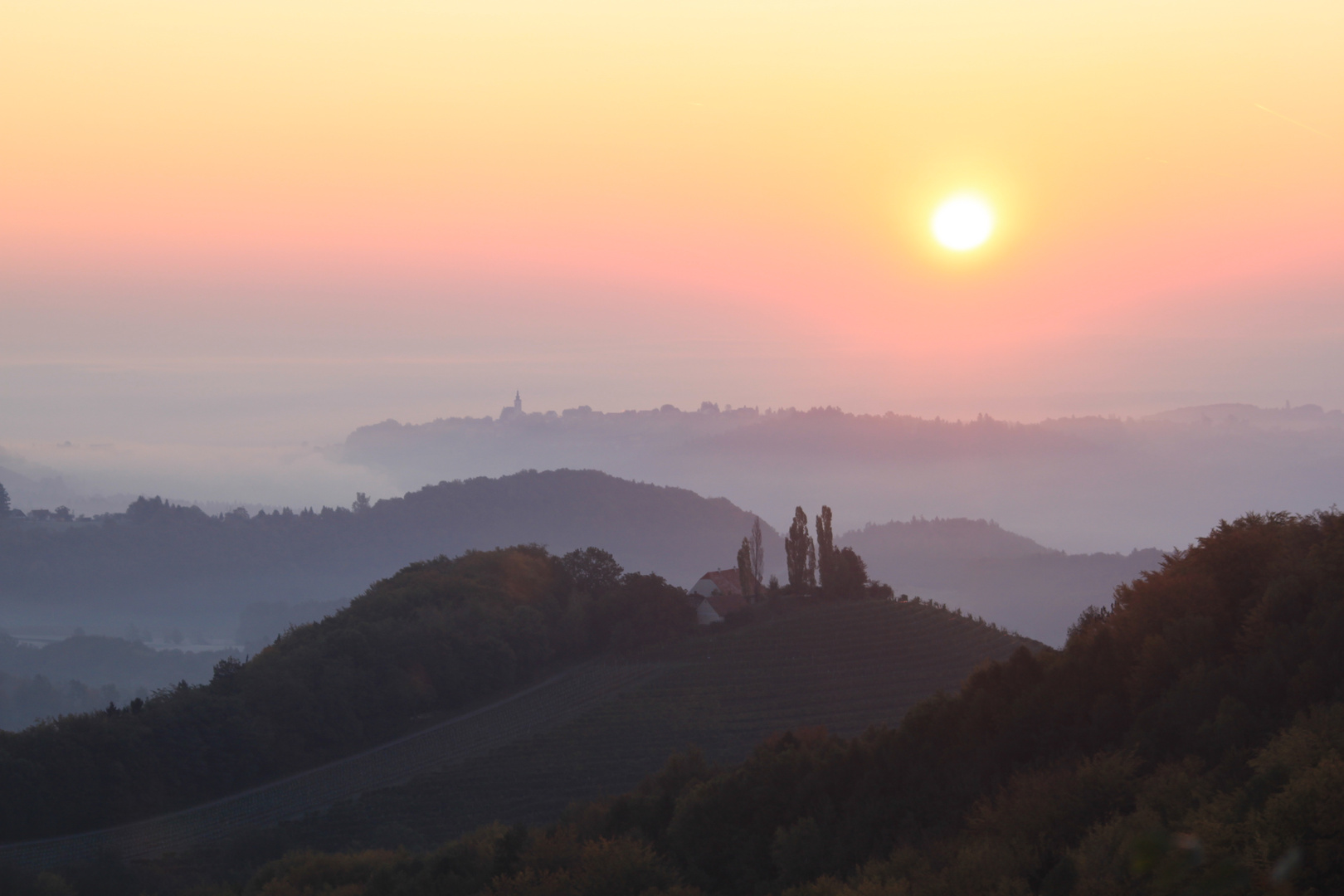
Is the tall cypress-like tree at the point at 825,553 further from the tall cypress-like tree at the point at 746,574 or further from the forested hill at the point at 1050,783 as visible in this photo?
the forested hill at the point at 1050,783

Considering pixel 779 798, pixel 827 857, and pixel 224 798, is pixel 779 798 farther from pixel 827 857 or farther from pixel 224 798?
pixel 224 798

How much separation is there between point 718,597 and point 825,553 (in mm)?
7731

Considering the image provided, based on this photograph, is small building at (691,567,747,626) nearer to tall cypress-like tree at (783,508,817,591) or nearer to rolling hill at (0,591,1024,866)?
rolling hill at (0,591,1024,866)

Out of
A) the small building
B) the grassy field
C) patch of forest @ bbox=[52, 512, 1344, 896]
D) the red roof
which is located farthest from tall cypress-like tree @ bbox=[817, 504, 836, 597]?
patch of forest @ bbox=[52, 512, 1344, 896]

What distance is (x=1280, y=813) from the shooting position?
12.0 metres

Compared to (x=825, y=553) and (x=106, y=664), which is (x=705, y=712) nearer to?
(x=825, y=553)

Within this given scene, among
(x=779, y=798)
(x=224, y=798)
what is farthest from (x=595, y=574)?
(x=779, y=798)

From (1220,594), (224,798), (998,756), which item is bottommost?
(224,798)

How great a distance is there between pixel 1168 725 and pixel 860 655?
3516 centimetres

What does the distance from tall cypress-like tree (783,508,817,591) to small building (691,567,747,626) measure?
382cm

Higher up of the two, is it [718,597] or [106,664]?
[718,597]

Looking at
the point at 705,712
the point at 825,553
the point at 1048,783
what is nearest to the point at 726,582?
the point at 825,553

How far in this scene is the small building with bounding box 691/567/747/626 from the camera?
2517 inches

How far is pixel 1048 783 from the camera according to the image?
702 inches
